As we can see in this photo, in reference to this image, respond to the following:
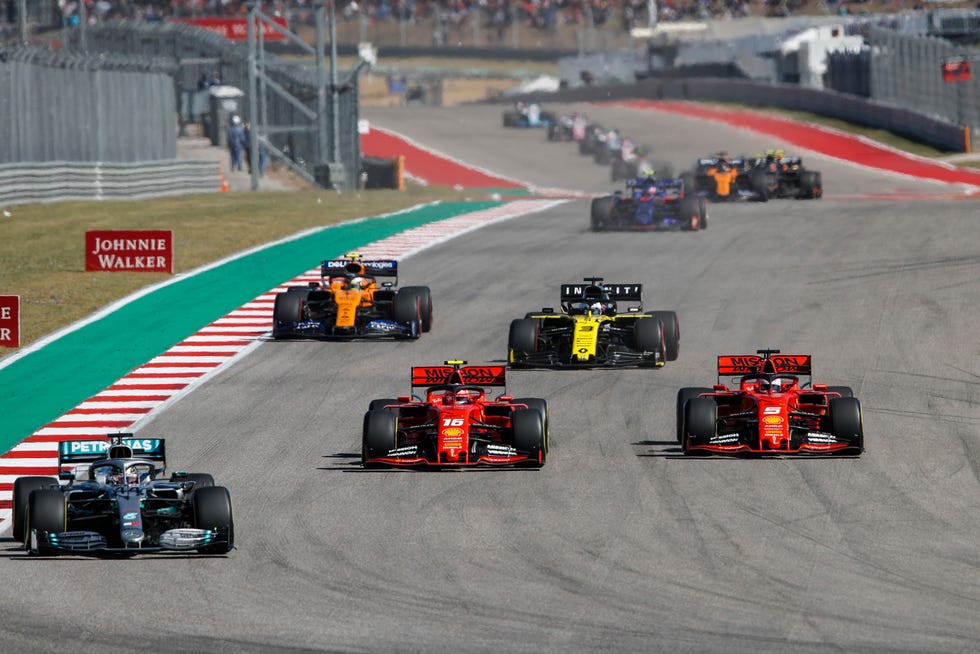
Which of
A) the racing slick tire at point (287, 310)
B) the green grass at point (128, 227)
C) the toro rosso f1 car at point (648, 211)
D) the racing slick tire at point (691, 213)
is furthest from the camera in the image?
the toro rosso f1 car at point (648, 211)

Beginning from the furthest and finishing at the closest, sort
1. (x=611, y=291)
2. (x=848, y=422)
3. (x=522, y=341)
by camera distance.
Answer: (x=611, y=291), (x=522, y=341), (x=848, y=422)

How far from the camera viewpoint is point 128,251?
33.9m

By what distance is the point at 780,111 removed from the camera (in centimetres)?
7950

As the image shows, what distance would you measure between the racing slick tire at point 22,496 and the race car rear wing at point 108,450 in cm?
35

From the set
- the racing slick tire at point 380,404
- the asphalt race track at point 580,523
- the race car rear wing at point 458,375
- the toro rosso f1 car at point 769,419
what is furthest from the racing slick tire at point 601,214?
the racing slick tire at point 380,404

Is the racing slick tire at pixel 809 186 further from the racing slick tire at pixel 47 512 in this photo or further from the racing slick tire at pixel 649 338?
the racing slick tire at pixel 47 512

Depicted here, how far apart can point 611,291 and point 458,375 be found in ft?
21.3

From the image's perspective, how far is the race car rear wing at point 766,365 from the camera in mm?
20234

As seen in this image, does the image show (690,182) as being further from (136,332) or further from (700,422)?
(700,422)

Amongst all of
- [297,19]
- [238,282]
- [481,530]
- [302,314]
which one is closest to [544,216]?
[238,282]

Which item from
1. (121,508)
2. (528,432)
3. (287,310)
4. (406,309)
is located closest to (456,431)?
(528,432)

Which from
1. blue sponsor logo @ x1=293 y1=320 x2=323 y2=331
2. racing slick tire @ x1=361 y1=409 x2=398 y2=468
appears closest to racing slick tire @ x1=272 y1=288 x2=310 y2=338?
blue sponsor logo @ x1=293 y1=320 x2=323 y2=331

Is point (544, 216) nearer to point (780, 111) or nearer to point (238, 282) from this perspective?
point (238, 282)

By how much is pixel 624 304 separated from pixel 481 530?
17.3 m
